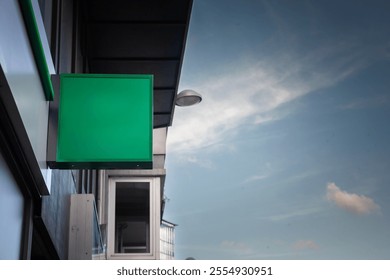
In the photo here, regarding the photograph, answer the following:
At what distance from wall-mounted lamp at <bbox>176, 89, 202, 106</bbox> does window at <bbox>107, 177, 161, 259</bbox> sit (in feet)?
7.27

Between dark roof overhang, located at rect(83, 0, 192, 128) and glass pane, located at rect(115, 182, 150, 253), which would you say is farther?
glass pane, located at rect(115, 182, 150, 253)

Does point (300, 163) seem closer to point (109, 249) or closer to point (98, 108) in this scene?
point (109, 249)

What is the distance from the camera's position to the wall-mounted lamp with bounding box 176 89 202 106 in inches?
582

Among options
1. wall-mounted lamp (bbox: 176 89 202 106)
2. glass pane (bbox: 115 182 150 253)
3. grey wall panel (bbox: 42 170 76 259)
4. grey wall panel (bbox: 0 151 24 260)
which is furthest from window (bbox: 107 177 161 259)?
grey wall panel (bbox: 0 151 24 260)

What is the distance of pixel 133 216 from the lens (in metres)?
16.6

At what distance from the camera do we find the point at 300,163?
51.6 m

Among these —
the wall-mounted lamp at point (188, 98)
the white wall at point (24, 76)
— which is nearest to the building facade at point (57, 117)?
the white wall at point (24, 76)

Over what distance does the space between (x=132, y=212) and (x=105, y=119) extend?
1054 centimetres

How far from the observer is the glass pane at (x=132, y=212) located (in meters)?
16.3

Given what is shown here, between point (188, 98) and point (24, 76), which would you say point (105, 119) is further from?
point (188, 98)

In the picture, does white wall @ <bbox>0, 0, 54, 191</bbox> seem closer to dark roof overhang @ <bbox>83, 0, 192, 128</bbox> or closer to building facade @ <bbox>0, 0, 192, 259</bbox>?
building facade @ <bbox>0, 0, 192, 259</bbox>
